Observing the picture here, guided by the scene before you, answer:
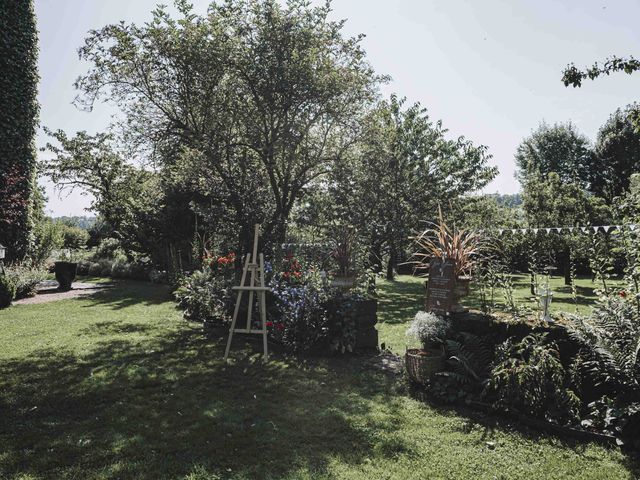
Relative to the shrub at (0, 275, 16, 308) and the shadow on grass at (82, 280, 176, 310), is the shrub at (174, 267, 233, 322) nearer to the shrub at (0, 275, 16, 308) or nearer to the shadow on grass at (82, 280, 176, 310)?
the shadow on grass at (82, 280, 176, 310)

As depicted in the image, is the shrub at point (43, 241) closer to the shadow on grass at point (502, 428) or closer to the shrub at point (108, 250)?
the shrub at point (108, 250)

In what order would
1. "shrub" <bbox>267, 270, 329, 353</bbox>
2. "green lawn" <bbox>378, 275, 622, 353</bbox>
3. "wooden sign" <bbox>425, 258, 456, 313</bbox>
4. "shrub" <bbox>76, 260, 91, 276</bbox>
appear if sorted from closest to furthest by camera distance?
1. "wooden sign" <bbox>425, 258, 456, 313</bbox>
2. "shrub" <bbox>267, 270, 329, 353</bbox>
3. "green lawn" <bbox>378, 275, 622, 353</bbox>
4. "shrub" <bbox>76, 260, 91, 276</bbox>

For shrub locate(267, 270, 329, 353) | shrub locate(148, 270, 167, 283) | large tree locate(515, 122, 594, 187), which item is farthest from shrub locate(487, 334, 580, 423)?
large tree locate(515, 122, 594, 187)

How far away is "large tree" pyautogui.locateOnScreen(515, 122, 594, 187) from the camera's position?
3852 centimetres

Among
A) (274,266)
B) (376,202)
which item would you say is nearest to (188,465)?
(274,266)

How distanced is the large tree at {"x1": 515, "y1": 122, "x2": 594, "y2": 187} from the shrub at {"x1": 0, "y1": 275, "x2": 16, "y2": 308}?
37.8 m

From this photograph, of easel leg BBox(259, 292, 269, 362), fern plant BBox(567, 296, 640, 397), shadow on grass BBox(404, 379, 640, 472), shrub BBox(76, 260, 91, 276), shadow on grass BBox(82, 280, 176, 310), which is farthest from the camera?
shrub BBox(76, 260, 91, 276)

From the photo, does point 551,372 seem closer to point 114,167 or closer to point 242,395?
point 242,395

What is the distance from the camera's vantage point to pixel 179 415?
4.36 m

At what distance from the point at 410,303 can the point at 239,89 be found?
720 cm

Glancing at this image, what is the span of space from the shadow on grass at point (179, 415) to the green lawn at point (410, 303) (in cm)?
198

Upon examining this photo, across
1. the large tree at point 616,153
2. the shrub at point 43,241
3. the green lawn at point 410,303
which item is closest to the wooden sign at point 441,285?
the green lawn at point 410,303

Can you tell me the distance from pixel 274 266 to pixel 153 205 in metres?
9.88

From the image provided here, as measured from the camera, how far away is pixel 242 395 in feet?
16.4
